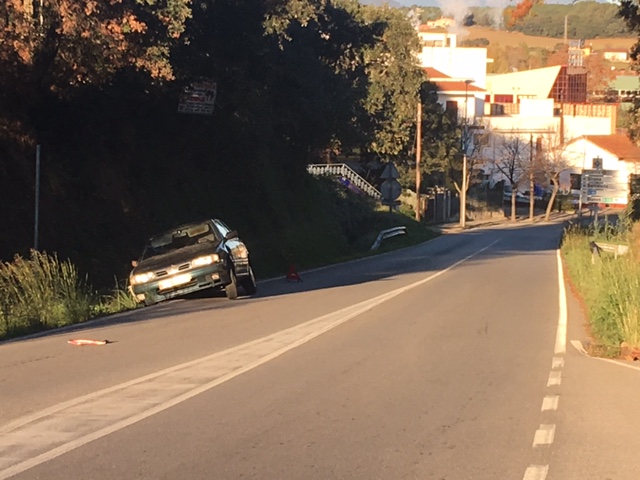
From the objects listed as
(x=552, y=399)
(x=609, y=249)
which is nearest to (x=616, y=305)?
(x=552, y=399)

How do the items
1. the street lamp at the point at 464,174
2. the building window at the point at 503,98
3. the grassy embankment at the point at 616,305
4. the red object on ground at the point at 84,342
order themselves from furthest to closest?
the building window at the point at 503,98 < the street lamp at the point at 464,174 < the grassy embankment at the point at 616,305 < the red object on ground at the point at 84,342

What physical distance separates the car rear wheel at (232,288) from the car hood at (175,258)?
0.66m

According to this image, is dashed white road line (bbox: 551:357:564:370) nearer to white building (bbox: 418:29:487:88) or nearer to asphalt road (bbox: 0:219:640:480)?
asphalt road (bbox: 0:219:640:480)

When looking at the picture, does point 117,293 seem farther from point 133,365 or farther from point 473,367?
point 473,367

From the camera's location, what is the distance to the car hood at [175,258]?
61.0 ft

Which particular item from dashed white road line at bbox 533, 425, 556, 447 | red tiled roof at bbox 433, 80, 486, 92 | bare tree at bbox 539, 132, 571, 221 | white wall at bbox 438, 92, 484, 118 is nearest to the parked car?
dashed white road line at bbox 533, 425, 556, 447

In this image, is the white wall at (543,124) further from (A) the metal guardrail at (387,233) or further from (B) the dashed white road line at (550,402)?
(B) the dashed white road line at (550,402)

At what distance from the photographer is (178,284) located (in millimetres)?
A: 18484

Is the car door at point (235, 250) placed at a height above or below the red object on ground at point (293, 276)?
above

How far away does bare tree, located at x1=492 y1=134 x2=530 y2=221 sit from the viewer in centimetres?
8806

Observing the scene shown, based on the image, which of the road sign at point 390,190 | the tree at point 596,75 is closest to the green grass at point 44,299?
the road sign at point 390,190

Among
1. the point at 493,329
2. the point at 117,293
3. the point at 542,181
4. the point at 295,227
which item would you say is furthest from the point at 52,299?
the point at 542,181

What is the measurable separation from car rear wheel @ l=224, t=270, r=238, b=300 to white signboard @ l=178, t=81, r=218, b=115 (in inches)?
333

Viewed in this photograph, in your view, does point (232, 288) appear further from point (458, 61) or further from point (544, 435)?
point (458, 61)
